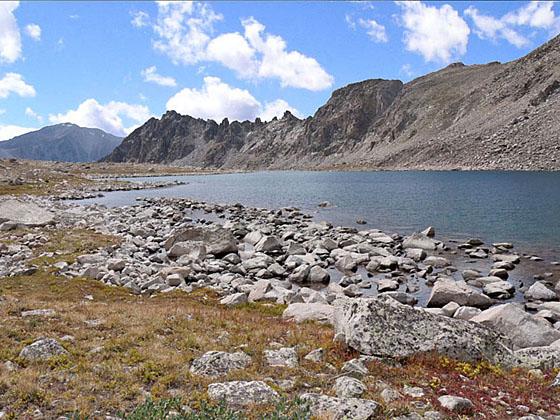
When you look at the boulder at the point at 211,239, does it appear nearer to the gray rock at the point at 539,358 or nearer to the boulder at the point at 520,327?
the boulder at the point at 520,327

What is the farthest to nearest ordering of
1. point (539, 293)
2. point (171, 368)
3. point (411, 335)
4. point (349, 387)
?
point (539, 293), point (411, 335), point (171, 368), point (349, 387)

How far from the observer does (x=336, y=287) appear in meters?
24.3

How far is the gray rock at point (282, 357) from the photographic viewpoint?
35.1ft

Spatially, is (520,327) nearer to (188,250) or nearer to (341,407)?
(341,407)

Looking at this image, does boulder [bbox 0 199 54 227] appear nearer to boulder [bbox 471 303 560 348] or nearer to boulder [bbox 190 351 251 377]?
boulder [bbox 190 351 251 377]

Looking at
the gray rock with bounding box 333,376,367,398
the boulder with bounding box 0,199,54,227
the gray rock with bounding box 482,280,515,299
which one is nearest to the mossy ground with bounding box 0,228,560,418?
the gray rock with bounding box 333,376,367,398

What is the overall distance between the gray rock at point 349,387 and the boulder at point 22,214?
126 feet

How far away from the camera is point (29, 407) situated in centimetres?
777

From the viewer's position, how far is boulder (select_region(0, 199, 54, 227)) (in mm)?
39344

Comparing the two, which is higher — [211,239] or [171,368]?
[171,368]

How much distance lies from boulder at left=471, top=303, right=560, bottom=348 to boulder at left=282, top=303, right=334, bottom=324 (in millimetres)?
5663

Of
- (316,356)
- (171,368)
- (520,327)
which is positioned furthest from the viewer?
(520,327)


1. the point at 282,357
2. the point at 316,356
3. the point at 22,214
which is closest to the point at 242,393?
the point at 282,357

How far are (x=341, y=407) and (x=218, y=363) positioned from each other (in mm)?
3535
